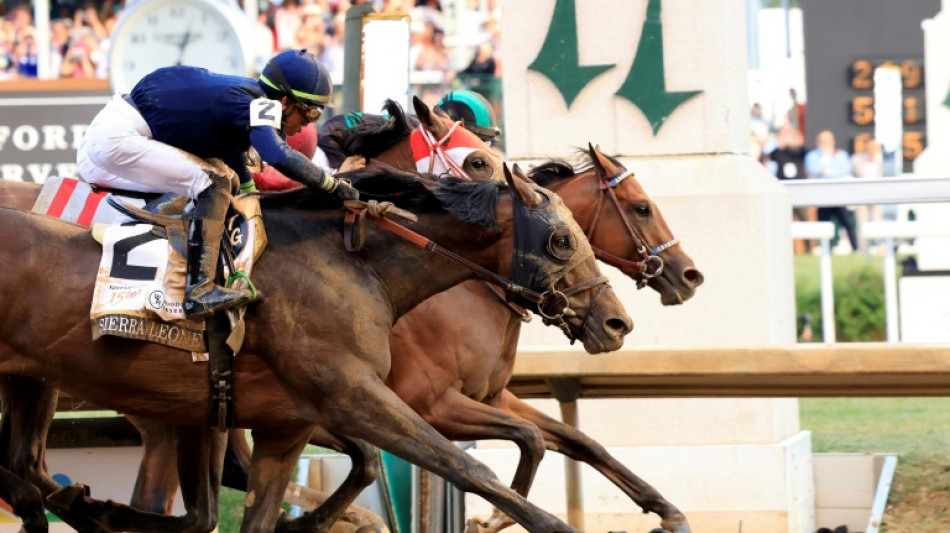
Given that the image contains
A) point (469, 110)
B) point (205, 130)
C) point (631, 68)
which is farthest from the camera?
point (631, 68)

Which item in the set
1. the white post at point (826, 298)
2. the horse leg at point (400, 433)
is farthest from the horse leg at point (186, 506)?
the white post at point (826, 298)

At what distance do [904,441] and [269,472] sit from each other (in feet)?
16.0

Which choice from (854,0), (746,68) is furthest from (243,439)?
(854,0)

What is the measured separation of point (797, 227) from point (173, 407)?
8289 millimetres

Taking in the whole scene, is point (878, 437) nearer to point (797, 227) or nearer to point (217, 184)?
point (797, 227)

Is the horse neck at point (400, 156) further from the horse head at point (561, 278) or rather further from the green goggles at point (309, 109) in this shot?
the horse head at point (561, 278)

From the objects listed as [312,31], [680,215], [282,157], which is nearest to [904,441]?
[680,215]

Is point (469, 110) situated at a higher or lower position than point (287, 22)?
lower

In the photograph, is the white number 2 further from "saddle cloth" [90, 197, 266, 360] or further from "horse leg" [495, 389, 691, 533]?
"horse leg" [495, 389, 691, 533]

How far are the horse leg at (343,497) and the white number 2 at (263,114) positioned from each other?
146 centimetres

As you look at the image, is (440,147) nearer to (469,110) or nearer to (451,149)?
(451,149)

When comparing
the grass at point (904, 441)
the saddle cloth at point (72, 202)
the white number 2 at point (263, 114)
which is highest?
the white number 2 at point (263, 114)

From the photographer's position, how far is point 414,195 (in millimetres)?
5328

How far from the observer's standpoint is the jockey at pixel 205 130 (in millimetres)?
5012
